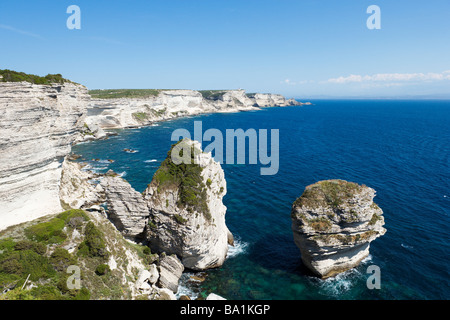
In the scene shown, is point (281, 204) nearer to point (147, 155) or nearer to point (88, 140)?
point (147, 155)

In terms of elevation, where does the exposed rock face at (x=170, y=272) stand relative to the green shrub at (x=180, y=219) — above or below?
below

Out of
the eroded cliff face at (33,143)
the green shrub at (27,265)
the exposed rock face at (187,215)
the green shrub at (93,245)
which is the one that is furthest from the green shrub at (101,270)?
the eroded cliff face at (33,143)

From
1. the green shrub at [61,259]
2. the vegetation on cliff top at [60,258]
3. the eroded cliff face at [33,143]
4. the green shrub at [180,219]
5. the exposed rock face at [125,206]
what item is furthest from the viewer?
the exposed rock face at [125,206]

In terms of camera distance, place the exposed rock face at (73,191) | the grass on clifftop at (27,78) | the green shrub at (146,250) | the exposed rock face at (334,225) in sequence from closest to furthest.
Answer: the grass on clifftop at (27,78) < the exposed rock face at (334,225) < the green shrub at (146,250) < the exposed rock face at (73,191)

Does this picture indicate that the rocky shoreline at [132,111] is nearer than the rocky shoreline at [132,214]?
No

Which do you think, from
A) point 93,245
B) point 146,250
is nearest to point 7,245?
point 93,245

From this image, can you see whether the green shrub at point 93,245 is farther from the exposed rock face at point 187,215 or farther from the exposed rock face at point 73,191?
the exposed rock face at point 73,191
